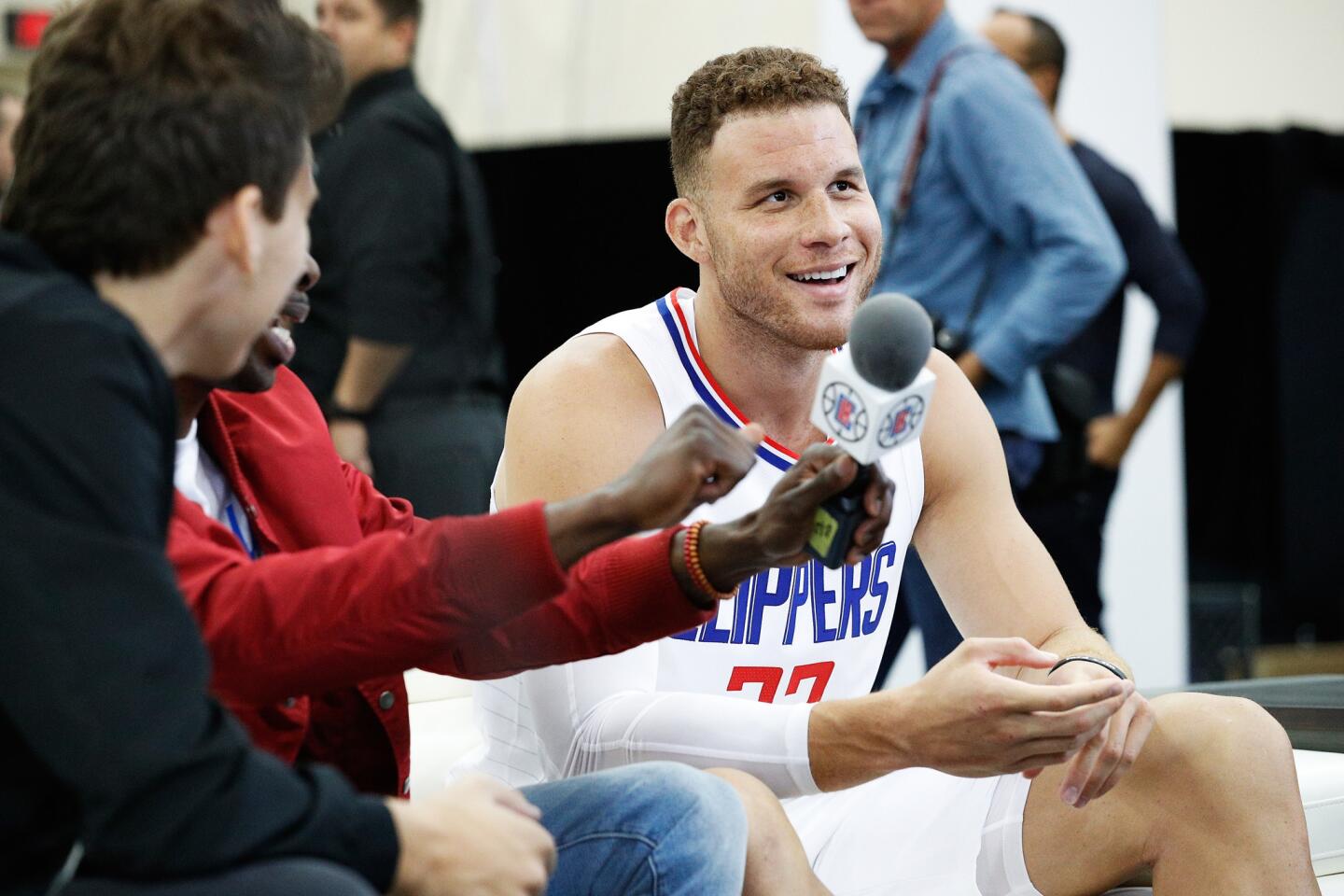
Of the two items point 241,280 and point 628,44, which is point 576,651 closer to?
point 241,280

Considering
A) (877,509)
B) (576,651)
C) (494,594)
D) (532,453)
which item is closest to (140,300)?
(494,594)

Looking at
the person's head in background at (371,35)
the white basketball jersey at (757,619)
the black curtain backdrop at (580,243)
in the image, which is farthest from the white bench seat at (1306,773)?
the black curtain backdrop at (580,243)

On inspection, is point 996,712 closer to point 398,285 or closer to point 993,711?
point 993,711

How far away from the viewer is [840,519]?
136cm

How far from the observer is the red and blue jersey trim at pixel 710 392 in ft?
6.41

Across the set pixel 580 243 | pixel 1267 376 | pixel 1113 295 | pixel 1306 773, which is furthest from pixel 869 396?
pixel 1267 376

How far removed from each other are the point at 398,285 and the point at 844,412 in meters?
1.95

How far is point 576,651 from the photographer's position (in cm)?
143

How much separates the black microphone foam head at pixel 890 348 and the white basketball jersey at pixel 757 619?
1.87 feet

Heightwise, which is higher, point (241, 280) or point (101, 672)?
point (241, 280)

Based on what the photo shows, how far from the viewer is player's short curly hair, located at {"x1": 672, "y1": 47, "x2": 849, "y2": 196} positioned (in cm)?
207

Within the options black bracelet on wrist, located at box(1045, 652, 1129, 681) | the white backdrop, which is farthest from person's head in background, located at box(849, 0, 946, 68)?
black bracelet on wrist, located at box(1045, 652, 1129, 681)

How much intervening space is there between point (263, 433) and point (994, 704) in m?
0.71

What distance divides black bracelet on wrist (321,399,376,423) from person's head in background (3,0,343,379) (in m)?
1.98
